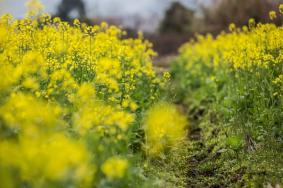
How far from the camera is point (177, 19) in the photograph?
1246 inches

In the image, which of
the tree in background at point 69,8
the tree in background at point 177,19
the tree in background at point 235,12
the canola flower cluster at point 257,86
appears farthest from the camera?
the tree in background at point 177,19

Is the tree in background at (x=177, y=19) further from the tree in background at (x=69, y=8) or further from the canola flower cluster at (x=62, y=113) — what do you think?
the canola flower cluster at (x=62, y=113)

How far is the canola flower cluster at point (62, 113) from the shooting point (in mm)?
3988

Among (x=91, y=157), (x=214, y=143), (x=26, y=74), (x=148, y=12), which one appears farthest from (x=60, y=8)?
(x=148, y=12)

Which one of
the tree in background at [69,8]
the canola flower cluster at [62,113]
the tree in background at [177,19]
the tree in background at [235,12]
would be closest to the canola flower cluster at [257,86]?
the canola flower cluster at [62,113]

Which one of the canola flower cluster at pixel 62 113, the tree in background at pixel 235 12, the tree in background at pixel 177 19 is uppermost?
the tree in background at pixel 177 19

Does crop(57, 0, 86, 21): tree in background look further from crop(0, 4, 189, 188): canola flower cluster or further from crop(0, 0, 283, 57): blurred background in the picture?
crop(0, 4, 189, 188): canola flower cluster

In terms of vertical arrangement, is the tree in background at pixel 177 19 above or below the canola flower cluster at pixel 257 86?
above

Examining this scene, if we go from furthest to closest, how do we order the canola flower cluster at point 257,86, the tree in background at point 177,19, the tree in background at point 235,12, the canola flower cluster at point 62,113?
the tree in background at point 177,19, the tree in background at point 235,12, the canola flower cluster at point 257,86, the canola flower cluster at point 62,113

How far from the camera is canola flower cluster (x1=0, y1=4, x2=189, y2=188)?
13.1 feet

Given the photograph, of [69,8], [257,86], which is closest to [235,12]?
[69,8]

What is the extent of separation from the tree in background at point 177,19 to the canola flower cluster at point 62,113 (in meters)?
23.1

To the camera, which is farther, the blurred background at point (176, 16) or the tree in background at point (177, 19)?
the tree in background at point (177, 19)

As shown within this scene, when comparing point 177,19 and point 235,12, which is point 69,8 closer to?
point 235,12
